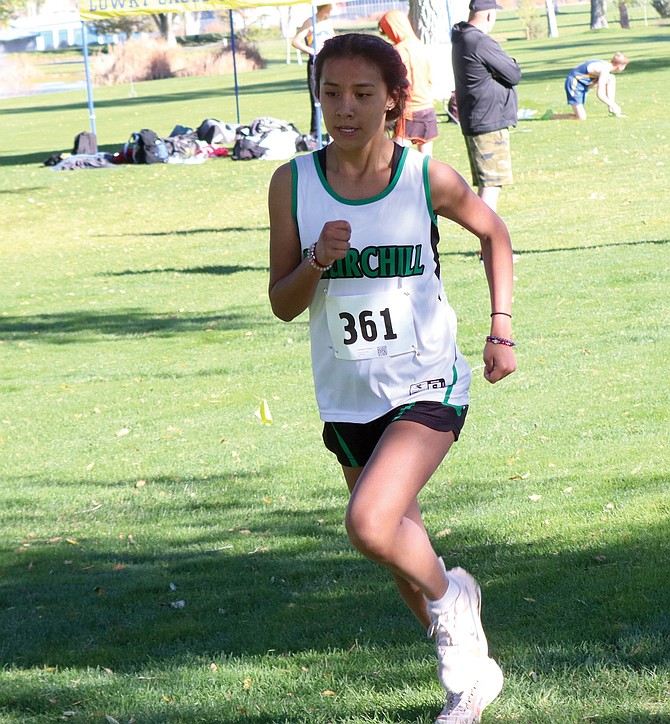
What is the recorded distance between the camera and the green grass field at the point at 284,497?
388 cm

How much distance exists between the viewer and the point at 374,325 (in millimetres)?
3459

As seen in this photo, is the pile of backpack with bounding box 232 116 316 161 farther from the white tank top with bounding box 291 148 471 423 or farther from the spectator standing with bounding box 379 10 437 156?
the white tank top with bounding box 291 148 471 423

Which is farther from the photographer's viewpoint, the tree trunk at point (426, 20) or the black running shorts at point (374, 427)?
the tree trunk at point (426, 20)

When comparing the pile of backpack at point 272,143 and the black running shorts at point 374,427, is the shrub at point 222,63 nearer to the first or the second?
the pile of backpack at point 272,143

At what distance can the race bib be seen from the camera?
3461 millimetres

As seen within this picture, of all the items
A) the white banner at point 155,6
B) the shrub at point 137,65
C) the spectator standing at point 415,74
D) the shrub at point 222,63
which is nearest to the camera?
the spectator standing at point 415,74

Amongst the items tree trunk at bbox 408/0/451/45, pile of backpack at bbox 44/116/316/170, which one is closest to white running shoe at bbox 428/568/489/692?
pile of backpack at bbox 44/116/316/170

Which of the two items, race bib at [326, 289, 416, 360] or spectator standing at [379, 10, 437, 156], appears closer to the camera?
race bib at [326, 289, 416, 360]

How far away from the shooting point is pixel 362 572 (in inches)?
203

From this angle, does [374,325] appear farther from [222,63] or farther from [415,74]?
[222,63]

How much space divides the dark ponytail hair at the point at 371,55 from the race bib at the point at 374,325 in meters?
0.62

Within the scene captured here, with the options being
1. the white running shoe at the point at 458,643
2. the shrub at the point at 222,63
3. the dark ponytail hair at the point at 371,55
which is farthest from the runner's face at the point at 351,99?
the shrub at the point at 222,63

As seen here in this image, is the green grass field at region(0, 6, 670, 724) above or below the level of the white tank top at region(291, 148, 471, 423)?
below

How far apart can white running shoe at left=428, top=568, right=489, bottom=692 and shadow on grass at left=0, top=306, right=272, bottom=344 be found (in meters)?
7.81
